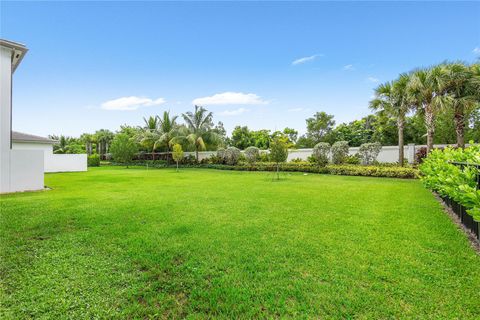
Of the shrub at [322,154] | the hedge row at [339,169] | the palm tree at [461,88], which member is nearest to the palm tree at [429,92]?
the palm tree at [461,88]

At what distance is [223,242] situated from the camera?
13.1ft

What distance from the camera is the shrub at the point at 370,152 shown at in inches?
676

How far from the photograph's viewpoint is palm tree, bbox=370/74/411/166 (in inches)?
591

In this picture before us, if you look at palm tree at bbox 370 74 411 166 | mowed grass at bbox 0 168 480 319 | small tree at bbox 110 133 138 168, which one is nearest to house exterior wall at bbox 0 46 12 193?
mowed grass at bbox 0 168 480 319

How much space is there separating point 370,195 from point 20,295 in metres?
8.87

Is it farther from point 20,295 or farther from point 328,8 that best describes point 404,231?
point 328,8

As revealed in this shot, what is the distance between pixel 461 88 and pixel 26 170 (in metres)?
21.0

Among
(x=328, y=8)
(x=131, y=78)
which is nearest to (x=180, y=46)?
(x=131, y=78)

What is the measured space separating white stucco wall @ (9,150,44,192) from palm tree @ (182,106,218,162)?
51.5 feet

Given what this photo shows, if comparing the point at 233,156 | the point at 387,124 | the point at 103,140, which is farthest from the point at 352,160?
the point at 103,140

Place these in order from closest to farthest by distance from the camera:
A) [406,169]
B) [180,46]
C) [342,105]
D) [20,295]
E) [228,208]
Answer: [20,295]
[228,208]
[406,169]
[180,46]
[342,105]

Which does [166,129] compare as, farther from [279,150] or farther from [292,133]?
[292,133]

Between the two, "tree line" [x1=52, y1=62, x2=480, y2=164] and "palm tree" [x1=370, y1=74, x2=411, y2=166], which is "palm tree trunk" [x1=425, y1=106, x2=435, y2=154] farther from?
"palm tree" [x1=370, y1=74, x2=411, y2=166]

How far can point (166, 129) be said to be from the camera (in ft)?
91.0
